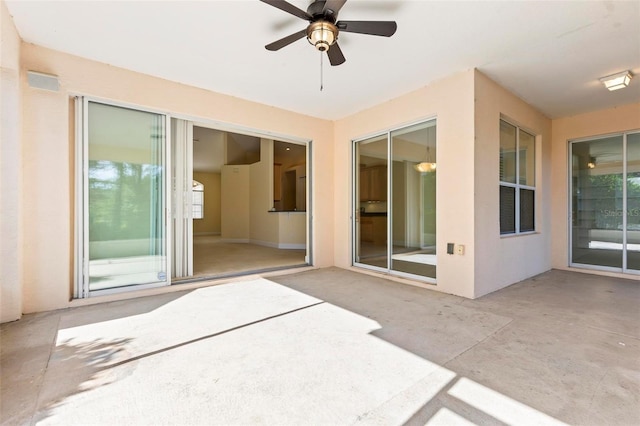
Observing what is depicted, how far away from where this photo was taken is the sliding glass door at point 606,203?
446 cm

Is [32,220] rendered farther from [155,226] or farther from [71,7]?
[71,7]

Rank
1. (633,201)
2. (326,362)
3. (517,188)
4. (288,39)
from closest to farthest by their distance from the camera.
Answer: (326,362) → (288,39) → (517,188) → (633,201)

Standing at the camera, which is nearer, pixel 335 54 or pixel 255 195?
pixel 335 54

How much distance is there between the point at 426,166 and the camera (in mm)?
4168

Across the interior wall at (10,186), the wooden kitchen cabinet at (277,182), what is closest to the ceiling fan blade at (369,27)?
the interior wall at (10,186)

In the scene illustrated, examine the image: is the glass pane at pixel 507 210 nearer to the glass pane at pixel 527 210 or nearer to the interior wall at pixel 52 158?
the glass pane at pixel 527 210

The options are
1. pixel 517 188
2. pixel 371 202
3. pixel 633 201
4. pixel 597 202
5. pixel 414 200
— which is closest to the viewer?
pixel 517 188

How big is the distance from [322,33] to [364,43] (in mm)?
798

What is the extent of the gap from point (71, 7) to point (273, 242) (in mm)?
6545

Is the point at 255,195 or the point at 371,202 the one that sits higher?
the point at 255,195

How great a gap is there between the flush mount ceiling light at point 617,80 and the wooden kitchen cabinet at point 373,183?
295 cm

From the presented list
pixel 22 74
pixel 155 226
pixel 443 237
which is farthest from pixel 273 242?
pixel 22 74

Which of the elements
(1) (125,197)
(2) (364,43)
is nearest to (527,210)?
(2) (364,43)

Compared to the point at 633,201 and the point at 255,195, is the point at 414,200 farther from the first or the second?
the point at 255,195
